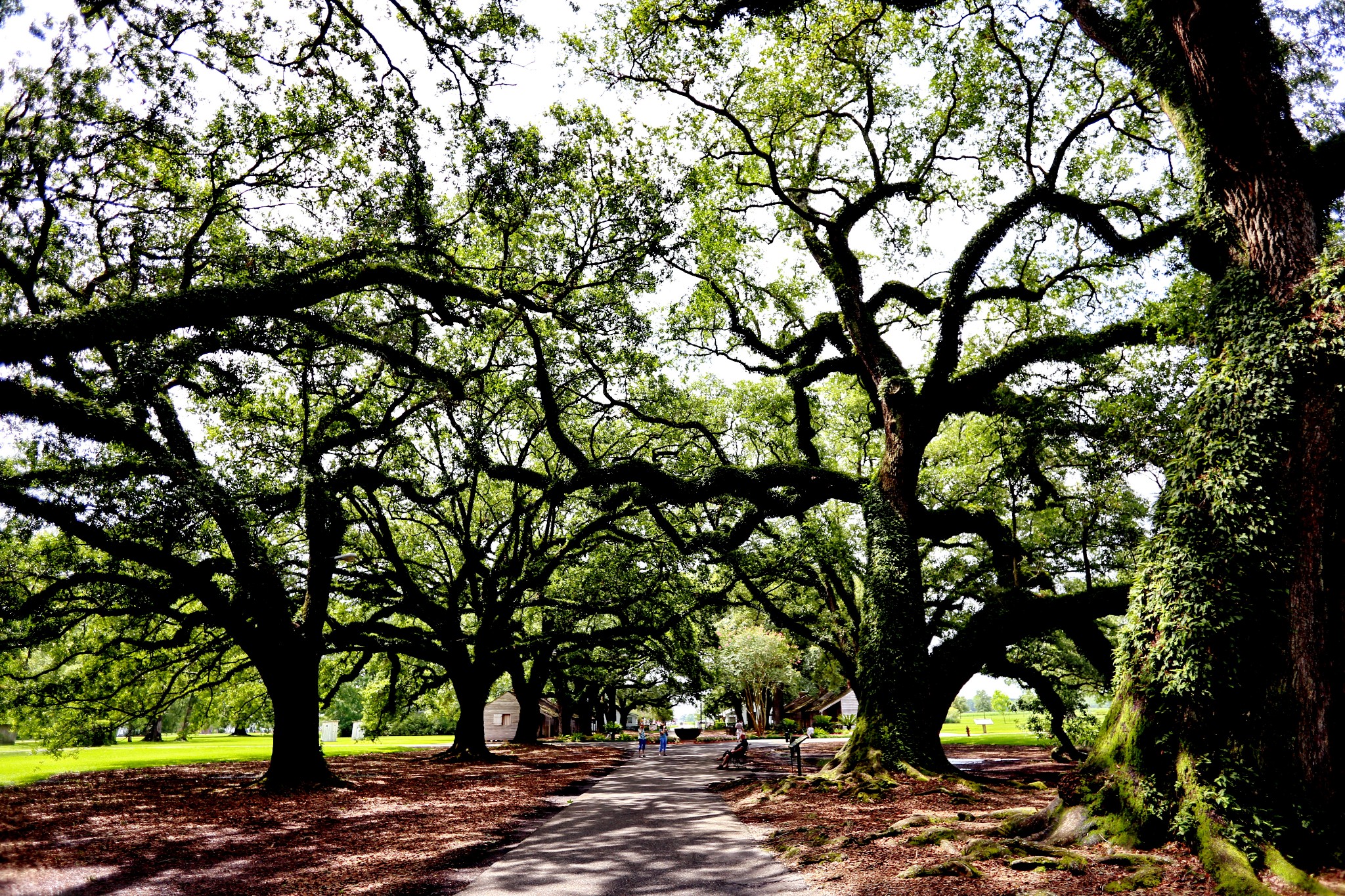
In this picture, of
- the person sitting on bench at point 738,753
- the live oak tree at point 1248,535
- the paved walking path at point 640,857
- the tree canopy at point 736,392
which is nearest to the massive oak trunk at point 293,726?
the tree canopy at point 736,392

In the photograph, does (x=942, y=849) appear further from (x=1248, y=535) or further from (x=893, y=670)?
(x=893, y=670)

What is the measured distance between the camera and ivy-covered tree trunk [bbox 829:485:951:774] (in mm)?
12734

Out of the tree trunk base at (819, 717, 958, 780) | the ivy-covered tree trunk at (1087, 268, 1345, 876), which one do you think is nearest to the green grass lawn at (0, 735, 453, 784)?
the ivy-covered tree trunk at (1087, 268, 1345, 876)

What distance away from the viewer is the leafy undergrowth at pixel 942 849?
5672 mm

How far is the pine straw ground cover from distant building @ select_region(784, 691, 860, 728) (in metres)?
42.7

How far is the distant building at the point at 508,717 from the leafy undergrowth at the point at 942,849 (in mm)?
58222

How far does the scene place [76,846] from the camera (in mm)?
8281

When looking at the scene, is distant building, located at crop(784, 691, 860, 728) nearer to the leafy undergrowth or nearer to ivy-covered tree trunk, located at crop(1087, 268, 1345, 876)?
the leafy undergrowth

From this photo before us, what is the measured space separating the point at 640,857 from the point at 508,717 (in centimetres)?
6533

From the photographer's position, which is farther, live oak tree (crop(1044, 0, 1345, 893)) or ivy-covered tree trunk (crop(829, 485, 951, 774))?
ivy-covered tree trunk (crop(829, 485, 951, 774))

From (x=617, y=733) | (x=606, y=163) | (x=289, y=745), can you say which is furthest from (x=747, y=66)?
(x=617, y=733)

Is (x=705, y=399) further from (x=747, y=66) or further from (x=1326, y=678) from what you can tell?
(x=1326, y=678)

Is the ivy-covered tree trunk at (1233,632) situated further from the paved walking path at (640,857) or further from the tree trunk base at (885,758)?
the tree trunk base at (885,758)

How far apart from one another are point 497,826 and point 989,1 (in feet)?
54.1
